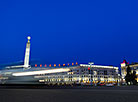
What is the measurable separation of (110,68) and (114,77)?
666 centimetres

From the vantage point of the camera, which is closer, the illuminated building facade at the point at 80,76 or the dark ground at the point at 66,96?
the dark ground at the point at 66,96

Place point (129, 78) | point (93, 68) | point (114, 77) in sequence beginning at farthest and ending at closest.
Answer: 1. point (114, 77)
2. point (93, 68)
3. point (129, 78)

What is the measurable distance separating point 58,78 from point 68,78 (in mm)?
6309

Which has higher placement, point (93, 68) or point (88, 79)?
point (93, 68)

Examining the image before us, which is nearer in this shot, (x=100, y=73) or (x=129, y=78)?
(x=129, y=78)

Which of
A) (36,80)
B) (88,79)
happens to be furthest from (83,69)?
(36,80)

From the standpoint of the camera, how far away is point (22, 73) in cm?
2297

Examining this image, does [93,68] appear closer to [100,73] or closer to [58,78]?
[100,73]

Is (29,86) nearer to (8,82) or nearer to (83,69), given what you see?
(8,82)

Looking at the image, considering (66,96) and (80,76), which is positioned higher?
(66,96)

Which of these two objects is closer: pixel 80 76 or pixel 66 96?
pixel 66 96

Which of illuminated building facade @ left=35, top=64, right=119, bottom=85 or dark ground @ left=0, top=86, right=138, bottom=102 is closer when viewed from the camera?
dark ground @ left=0, top=86, right=138, bottom=102

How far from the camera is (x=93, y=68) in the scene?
330ft

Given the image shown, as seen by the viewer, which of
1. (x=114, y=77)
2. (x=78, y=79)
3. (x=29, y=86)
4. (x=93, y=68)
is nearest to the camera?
(x=29, y=86)
